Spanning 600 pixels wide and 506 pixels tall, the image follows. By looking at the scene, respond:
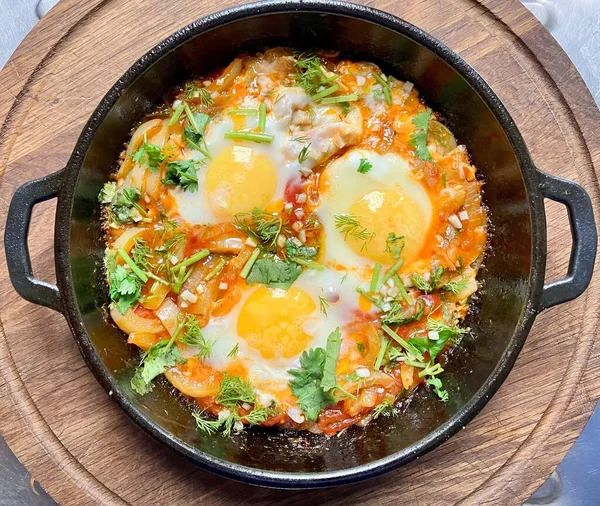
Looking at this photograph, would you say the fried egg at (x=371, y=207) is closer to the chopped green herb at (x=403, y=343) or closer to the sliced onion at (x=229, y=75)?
the chopped green herb at (x=403, y=343)

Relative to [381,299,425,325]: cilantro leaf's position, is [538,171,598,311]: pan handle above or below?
above

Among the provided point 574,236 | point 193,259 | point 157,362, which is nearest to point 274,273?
point 193,259

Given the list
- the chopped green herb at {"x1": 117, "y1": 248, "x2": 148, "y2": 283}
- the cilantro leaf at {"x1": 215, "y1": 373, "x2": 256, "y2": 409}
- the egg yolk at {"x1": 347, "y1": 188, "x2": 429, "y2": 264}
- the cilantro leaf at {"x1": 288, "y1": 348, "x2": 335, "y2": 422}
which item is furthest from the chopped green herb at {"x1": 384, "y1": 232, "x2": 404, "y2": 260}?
the chopped green herb at {"x1": 117, "y1": 248, "x2": 148, "y2": 283}

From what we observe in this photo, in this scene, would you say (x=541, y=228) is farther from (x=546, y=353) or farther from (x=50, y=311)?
(x=50, y=311)

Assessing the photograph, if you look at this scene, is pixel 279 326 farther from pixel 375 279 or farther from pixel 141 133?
pixel 141 133

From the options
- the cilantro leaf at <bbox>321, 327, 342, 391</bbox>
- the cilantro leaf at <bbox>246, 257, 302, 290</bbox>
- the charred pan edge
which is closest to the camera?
the charred pan edge

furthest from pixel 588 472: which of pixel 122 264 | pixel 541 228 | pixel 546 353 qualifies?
pixel 122 264

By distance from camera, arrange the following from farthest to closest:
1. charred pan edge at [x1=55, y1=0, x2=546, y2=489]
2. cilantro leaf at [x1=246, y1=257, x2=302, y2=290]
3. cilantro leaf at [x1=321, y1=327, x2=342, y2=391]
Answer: cilantro leaf at [x1=246, y1=257, x2=302, y2=290], cilantro leaf at [x1=321, y1=327, x2=342, y2=391], charred pan edge at [x1=55, y1=0, x2=546, y2=489]

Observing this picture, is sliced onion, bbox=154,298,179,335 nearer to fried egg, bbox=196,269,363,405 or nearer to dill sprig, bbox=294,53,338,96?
fried egg, bbox=196,269,363,405
